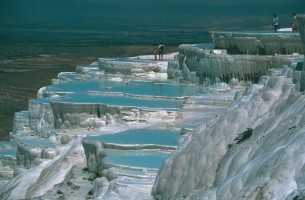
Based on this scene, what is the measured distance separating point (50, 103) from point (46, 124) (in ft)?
2.64

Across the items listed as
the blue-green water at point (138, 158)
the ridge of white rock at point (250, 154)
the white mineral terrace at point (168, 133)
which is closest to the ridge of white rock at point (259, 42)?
the white mineral terrace at point (168, 133)

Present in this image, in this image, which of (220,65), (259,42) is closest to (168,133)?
(259,42)

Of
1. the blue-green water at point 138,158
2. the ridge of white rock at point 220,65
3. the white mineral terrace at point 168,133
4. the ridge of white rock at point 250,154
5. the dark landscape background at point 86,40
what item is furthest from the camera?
the dark landscape background at point 86,40

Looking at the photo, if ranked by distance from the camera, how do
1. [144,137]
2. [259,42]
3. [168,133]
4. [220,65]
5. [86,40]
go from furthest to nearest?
1. [86,40]
2. [220,65]
3. [259,42]
4. [168,133]
5. [144,137]

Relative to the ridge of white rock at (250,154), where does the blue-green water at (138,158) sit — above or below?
below

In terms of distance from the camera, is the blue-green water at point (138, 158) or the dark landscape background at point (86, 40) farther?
the dark landscape background at point (86, 40)

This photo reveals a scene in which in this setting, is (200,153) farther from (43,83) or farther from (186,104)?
(43,83)

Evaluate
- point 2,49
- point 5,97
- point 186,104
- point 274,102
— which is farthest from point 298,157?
point 2,49

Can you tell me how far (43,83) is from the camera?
43.3 m

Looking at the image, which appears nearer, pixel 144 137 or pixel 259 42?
pixel 144 137

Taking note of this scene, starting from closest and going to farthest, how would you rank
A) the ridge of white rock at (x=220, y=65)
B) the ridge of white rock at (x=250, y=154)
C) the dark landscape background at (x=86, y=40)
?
the ridge of white rock at (x=250, y=154), the ridge of white rock at (x=220, y=65), the dark landscape background at (x=86, y=40)

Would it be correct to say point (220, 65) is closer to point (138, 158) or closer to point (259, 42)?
point (259, 42)

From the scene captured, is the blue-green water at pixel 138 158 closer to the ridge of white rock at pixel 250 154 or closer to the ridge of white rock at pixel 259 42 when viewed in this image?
the ridge of white rock at pixel 250 154

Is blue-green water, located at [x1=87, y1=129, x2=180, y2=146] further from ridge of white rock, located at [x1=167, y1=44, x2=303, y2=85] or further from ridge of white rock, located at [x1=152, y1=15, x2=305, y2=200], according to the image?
ridge of white rock, located at [x1=167, y1=44, x2=303, y2=85]
